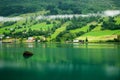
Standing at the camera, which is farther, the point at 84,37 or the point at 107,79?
the point at 84,37

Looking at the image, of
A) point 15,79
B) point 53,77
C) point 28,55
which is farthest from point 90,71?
point 28,55

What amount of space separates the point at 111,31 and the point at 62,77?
132513mm

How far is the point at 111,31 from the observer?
17488cm

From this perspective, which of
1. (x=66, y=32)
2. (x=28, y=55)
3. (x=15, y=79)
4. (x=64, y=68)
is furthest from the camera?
(x=66, y=32)

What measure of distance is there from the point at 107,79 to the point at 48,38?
6048 inches

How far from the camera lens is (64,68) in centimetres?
5600

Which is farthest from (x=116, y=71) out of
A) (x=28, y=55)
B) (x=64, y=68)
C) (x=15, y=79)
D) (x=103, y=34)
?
(x=103, y=34)

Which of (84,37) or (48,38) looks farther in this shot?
(48,38)

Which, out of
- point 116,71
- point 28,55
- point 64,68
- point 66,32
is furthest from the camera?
point 66,32

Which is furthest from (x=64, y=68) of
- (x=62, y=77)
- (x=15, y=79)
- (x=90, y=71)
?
(x=15, y=79)

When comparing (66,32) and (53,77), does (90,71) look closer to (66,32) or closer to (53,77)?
(53,77)

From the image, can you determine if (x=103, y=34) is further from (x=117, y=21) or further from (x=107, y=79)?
(x=107, y=79)

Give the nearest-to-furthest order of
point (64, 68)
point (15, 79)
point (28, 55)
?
point (15, 79) < point (64, 68) < point (28, 55)

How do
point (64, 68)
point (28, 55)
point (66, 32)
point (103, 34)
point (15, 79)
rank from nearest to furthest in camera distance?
1. point (15, 79)
2. point (64, 68)
3. point (28, 55)
4. point (103, 34)
5. point (66, 32)
